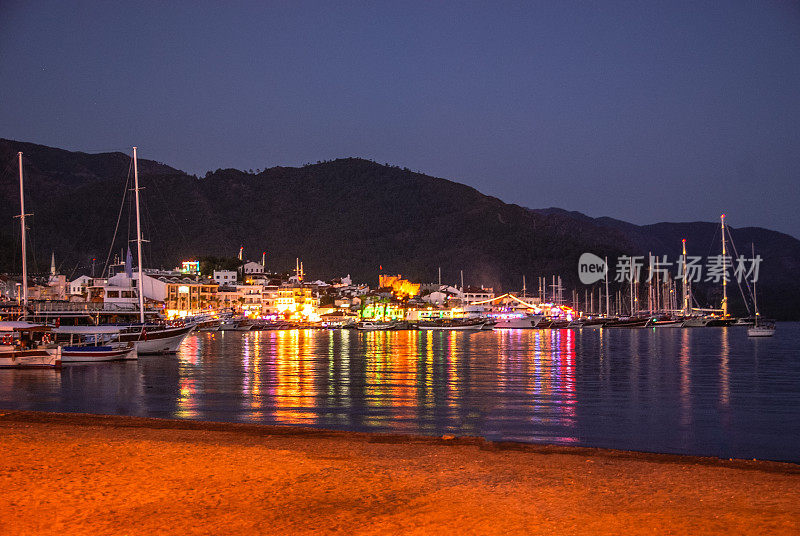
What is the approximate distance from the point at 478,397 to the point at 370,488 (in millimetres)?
13205

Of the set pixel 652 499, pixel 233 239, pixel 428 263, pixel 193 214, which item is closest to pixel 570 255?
pixel 428 263

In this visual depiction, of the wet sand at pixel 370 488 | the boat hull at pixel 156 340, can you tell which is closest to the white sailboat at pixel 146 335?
the boat hull at pixel 156 340

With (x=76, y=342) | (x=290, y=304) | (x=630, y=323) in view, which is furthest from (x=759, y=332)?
(x=290, y=304)

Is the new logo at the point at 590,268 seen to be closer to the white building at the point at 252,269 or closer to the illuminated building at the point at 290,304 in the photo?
the illuminated building at the point at 290,304

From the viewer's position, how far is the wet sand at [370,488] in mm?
6742

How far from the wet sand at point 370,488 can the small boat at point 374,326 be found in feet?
294

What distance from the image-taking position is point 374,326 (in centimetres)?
10169

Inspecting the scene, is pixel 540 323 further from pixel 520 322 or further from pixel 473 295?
pixel 473 295

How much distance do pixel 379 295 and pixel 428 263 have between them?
4673 cm

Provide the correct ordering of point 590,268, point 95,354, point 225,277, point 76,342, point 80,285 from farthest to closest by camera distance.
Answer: point 590,268
point 225,277
point 80,285
point 76,342
point 95,354

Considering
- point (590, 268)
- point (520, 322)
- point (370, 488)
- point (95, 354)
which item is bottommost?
point (520, 322)

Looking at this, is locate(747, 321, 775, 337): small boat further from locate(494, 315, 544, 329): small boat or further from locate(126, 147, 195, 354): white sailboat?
locate(126, 147, 195, 354): white sailboat

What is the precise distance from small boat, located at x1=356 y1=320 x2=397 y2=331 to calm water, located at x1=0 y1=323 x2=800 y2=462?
208 feet

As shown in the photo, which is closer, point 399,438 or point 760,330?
point 399,438
